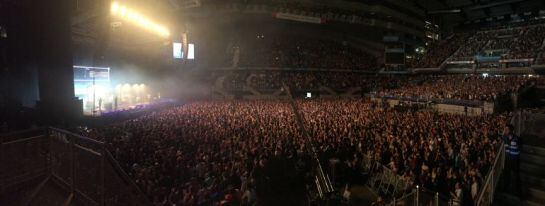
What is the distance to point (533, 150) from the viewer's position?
9.51m

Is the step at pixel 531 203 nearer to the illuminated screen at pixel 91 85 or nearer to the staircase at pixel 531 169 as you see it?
the staircase at pixel 531 169

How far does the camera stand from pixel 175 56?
1385 inches

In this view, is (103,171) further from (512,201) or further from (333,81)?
(333,81)

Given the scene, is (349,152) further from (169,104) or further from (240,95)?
(240,95)

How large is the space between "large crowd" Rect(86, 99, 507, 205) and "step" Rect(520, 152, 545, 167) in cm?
83

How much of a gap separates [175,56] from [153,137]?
23.6 metres

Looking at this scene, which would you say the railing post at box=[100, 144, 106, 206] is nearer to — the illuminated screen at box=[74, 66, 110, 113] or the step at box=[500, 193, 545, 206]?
the step at box=[500, 193, 545, 206]

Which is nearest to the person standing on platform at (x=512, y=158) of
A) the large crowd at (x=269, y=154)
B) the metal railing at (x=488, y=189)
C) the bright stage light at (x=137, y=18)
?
the metal railing at (x=488, y=189)

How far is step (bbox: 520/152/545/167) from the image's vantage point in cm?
898

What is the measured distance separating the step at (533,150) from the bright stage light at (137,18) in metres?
17.8

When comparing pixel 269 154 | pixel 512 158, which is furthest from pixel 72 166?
pixel 512 158

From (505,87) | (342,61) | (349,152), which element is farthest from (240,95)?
(349,152)

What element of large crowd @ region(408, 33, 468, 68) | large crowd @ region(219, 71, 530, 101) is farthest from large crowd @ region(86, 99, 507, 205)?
large crowd @ region(408, 33, 468, 68)

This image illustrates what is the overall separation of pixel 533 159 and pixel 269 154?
7.38 m
